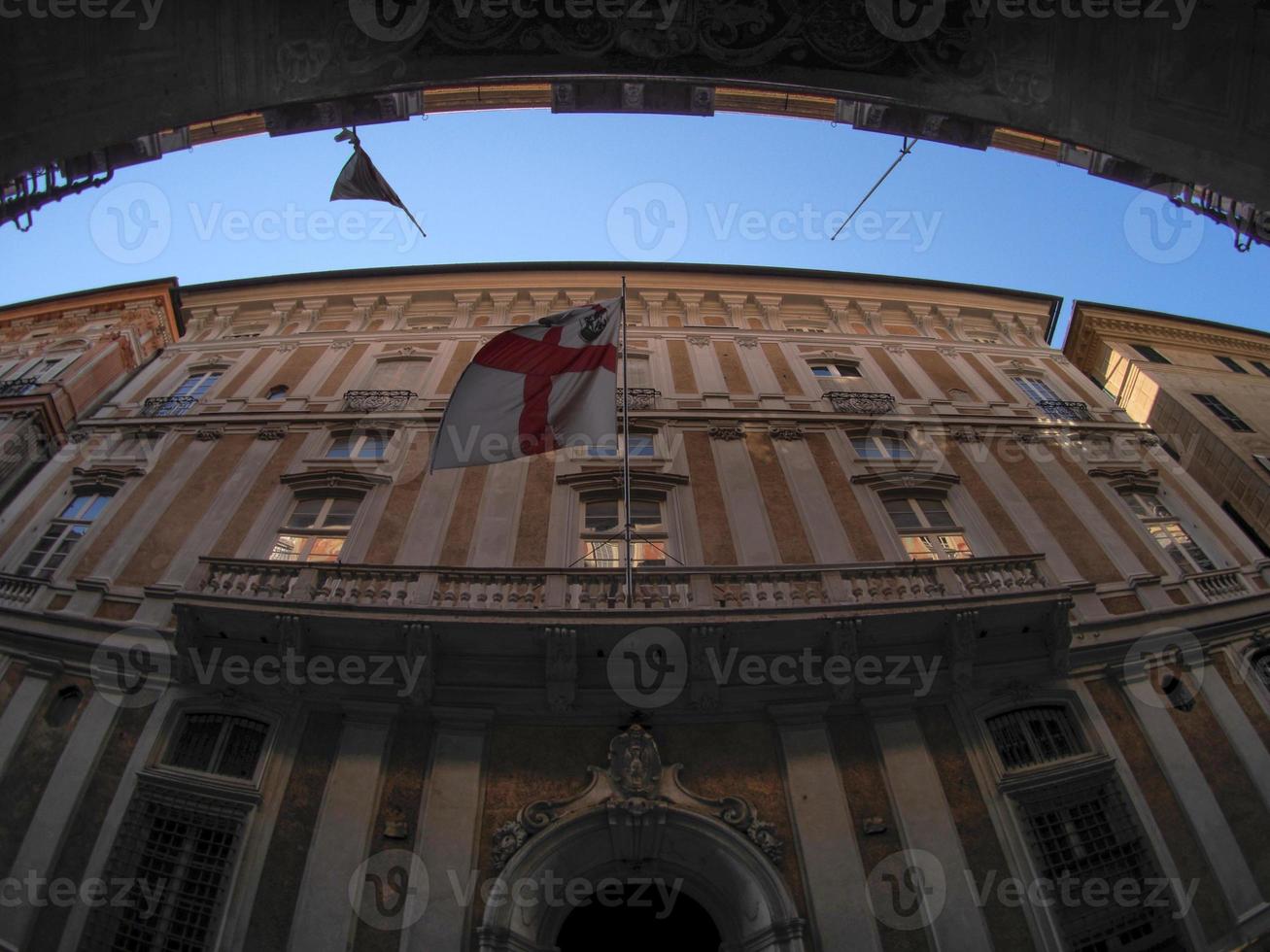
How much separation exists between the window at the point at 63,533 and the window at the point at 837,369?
17274 millimetres

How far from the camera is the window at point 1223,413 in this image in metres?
20.2

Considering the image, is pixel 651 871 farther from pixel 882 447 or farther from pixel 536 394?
pixel 882 447

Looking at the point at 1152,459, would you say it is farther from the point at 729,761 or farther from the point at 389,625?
the point at 389,625

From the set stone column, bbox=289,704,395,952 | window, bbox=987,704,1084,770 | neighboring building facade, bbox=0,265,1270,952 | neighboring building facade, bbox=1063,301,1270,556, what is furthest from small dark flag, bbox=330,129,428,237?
neighboring building facade, bbox=1063,301,1270,556

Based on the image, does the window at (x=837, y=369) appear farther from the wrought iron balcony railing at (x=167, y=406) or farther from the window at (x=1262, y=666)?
the wrought iron balcony railing at (x=167, y=406)

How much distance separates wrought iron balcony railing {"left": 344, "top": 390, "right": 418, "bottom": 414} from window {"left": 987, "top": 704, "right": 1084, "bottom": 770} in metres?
14.3

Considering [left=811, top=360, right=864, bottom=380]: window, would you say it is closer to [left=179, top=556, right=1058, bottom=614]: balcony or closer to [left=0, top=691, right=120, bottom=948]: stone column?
[left=179, top=556, right=1058, bottom=614]: balcony

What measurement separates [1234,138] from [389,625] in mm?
11883

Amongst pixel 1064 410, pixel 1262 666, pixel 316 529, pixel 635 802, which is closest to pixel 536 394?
pixel 316 529

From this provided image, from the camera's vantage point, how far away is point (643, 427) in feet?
58.6

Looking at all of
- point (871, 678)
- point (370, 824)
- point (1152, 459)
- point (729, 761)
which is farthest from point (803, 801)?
point (1152, 459)

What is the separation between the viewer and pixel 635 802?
10.5 meters

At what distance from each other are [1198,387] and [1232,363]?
3629 mm

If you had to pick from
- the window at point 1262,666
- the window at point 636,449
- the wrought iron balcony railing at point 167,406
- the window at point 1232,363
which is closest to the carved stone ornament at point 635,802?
the window at point 636,449
